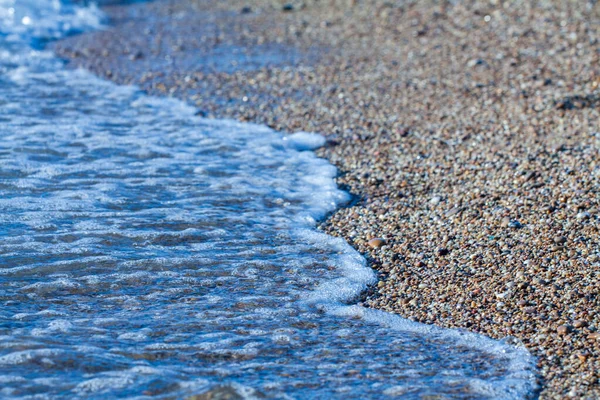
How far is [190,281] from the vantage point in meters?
4.02

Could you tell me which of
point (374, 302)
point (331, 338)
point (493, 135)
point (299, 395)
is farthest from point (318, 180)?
point (299, 395)

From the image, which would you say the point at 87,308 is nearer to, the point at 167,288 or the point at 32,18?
the point at 167,288

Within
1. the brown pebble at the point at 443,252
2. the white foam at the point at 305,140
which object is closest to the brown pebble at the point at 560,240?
the brown pebble at the point at 443,252

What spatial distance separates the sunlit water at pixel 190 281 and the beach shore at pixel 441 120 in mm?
214

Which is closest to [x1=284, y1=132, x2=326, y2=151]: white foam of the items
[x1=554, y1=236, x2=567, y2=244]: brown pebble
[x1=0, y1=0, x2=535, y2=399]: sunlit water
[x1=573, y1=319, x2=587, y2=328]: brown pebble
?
[x1=0, y1=0, x2=535, y2=399]: sunlit water

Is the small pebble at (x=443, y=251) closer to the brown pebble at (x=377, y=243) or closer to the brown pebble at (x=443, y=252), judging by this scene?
the brown pebble at (x=443, y=252)

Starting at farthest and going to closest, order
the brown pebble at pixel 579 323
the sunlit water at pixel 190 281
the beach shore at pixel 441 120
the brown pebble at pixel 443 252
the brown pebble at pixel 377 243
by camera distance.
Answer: the brown pebble at pixel 377 243 < the brown pebble at pixel 443 252 < the beach shore at pixel 441 120 < the brown pebble at pixel 579 323 < the sunlit water at pixel 190 281

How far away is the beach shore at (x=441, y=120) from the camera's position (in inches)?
149

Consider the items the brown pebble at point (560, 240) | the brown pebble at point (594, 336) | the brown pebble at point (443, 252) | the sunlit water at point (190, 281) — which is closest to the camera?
the sunlit water at point (190, 281)

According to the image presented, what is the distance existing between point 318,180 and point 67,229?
181 centimetres

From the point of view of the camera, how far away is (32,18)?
11562 mm

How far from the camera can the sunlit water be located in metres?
3.16

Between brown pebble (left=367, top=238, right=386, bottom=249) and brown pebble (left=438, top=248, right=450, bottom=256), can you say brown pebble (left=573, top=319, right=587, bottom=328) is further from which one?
brown pebble (left=367, top=238, right=386, bottom=249)

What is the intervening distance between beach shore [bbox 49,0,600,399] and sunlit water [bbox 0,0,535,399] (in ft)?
0.70
